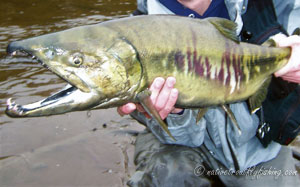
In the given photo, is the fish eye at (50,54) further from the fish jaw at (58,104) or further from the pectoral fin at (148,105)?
the pectoral fin at (148,105)

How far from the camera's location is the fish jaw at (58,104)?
1.72 metres

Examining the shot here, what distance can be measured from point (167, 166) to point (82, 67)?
1658mm

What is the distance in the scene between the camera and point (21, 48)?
1.70 metres

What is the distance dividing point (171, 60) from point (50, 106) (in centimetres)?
76

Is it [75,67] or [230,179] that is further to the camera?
[230,179]

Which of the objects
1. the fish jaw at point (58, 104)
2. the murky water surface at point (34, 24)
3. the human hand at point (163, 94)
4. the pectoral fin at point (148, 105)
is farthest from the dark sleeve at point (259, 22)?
the murky water surface at point (34, 24)

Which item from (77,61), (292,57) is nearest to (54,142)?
(77,61)

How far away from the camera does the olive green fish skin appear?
5.83ft

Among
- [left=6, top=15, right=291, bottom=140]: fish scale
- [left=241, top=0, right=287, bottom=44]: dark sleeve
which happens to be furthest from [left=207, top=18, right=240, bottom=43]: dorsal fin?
[left=241, top=0, right=287, bottom=44]: dark sleeve

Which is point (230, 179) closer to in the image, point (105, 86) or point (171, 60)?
point (171, 60)

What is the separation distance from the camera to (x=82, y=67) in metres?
1.79

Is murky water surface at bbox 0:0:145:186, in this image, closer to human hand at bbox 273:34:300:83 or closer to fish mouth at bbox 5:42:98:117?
fish mouth at bbox 5:42:98:117

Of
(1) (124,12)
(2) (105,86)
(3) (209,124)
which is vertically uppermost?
(2) (105,86)

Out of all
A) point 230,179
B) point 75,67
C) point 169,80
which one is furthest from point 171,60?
point 230,179
